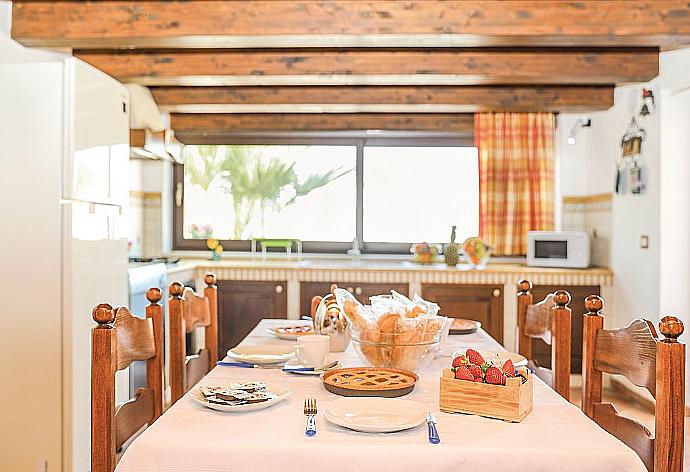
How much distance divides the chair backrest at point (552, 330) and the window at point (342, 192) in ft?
10.8

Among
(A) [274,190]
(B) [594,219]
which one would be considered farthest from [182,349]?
(B) [594,219]

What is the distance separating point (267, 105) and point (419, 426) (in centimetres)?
391

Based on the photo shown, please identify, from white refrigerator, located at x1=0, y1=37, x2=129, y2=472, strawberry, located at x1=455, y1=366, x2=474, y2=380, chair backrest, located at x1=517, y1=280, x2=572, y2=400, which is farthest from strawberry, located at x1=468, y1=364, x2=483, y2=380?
white refrigerator, located at x1=0, y1=37, x2=129, y2=472

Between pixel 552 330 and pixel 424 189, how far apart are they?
3785mm

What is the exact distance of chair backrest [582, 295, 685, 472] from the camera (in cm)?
162

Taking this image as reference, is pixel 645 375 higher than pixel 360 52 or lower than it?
lower

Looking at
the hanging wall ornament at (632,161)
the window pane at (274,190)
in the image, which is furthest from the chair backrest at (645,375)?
the window pane at (274,190)

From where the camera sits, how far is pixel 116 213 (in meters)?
3.63

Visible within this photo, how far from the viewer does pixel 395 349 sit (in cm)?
212

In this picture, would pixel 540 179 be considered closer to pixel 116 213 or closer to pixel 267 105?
pixel 267 105

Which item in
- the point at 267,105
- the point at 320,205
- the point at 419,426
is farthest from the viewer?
the point at 320,205

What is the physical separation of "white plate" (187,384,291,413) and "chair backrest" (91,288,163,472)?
191mm

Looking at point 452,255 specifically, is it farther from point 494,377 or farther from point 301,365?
point 494,377

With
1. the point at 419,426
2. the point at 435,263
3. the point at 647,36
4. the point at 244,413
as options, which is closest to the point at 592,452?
the point at 419,426
